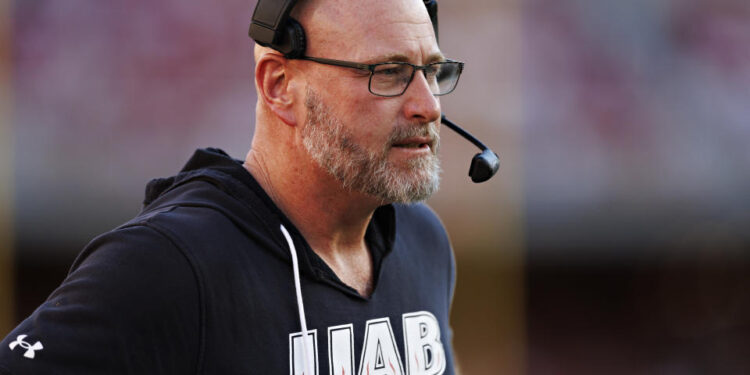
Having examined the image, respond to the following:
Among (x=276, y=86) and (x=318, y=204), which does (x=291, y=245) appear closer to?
(x=318, y=204)

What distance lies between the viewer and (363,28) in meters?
1.45

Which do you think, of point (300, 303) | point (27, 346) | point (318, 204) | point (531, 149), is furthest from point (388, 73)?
point (531, 149)

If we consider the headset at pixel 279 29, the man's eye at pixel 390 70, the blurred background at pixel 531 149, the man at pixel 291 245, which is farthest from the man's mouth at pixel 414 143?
the blurred background at pixel 531 149

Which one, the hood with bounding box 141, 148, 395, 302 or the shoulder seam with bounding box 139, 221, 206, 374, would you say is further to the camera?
the hood with bounding box 141, 148, 395, 302

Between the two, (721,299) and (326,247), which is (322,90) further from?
(721,299)

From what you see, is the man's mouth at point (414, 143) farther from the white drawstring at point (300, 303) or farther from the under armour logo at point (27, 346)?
the under armour logo at point (27, 346)

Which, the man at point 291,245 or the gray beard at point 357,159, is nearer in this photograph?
the man at point 291,245

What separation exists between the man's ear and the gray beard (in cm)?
5

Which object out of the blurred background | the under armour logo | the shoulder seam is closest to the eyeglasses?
the shoulder seam

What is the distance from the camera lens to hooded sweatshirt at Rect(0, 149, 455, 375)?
1.17 meters

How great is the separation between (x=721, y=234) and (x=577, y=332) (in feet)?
3.56

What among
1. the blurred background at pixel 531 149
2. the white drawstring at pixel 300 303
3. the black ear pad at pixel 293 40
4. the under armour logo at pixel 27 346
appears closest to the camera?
the under armour logo at pixel 27 346

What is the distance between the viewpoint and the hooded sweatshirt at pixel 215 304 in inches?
46.1

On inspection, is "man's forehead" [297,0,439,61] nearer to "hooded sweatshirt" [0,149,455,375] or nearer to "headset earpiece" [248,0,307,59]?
"headset earpiece" [248,0,307,59]
